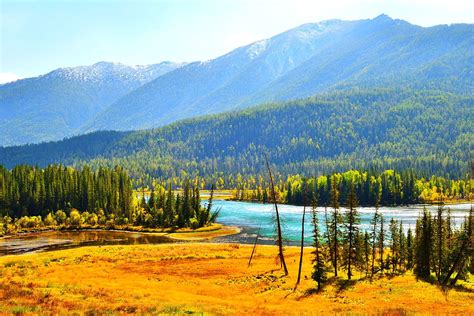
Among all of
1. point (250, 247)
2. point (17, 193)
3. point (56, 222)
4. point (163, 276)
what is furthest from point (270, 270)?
point (17, 193)

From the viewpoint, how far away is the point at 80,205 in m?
189

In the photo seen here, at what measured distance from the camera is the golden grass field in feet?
158

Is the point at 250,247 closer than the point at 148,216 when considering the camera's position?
Yes

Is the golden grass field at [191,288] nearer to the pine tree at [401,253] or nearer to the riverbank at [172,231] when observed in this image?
the pine tree at [401,253]

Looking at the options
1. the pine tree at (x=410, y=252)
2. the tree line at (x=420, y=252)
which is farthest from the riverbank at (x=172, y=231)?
the tree line at (x=420, y=252)

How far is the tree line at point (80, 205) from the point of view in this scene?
6644 inches

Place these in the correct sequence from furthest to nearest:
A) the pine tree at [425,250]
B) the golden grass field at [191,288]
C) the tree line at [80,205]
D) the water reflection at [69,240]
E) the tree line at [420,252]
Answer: the tree line at [80,205] → the water reflection at [69,240] → the pine tree at [425,250] → the tree line at [420,252] → the golden grass field at [191,288]

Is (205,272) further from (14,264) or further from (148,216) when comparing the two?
(148,216)

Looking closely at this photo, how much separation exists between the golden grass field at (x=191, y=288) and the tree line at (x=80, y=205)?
222 feet

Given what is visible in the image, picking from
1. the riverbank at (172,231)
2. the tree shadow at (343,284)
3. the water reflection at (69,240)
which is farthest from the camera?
the riverbank at (172,231)

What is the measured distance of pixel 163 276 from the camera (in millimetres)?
77750

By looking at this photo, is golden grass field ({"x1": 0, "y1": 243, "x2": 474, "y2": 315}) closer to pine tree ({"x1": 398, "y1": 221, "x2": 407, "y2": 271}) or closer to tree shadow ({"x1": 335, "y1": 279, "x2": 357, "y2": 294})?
tree shadow ({"x1": 335, "y1": 279, "x2": 357, "y2": 294})

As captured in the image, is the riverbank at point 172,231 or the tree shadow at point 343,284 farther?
the riverbank at point 172,231

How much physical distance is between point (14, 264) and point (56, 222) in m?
86.7
